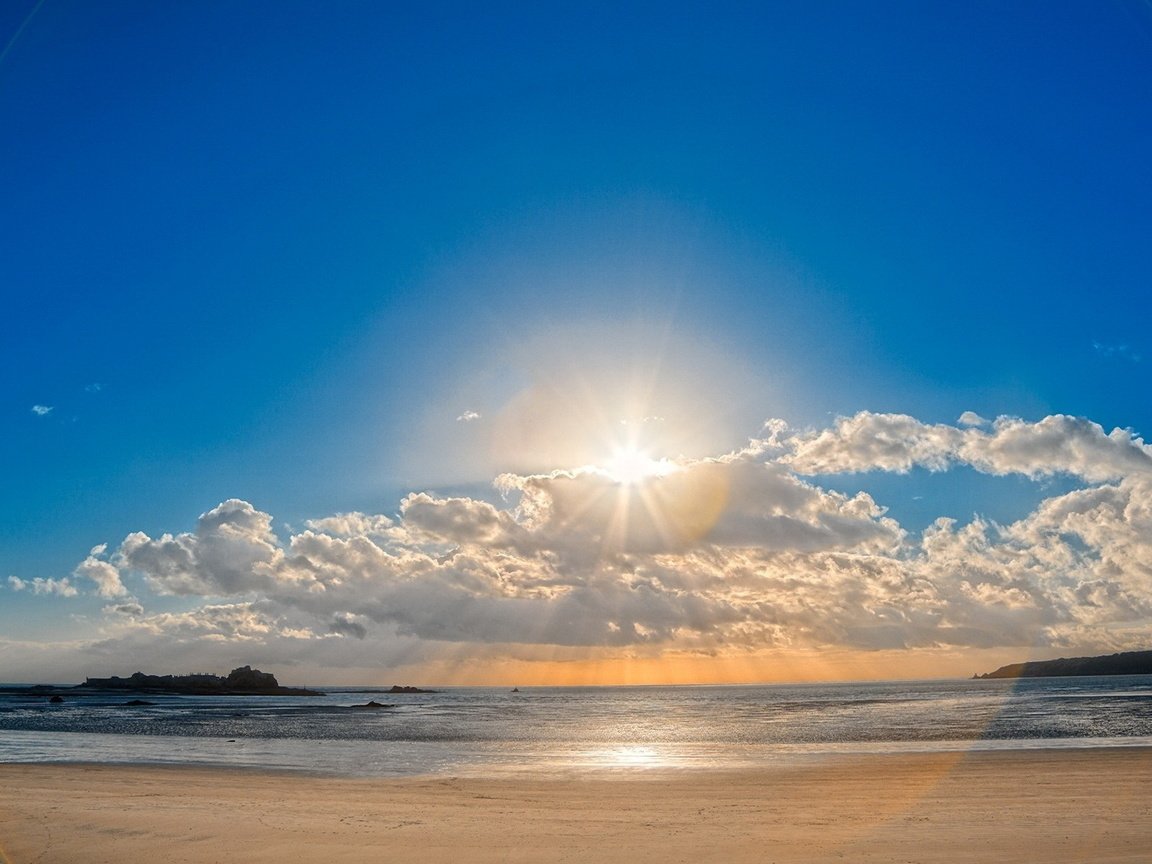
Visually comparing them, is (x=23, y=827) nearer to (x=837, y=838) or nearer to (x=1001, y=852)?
(x=837, y=838)

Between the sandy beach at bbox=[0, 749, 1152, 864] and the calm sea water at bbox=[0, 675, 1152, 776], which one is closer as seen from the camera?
the sandy beach at bbox=[0, 749, 1152, 864]

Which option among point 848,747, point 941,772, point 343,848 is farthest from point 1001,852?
point 848,747

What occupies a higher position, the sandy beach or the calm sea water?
the sandy beach

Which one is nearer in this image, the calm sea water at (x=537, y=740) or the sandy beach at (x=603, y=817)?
the sandy beach at (x=603, y=817)

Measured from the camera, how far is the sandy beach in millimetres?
16547

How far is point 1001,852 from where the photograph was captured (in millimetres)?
16203

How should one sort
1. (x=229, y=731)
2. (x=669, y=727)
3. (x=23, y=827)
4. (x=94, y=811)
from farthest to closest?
(x=669, y=727)
(x=229, y=731)
(x=94, y=811)
(x=23, y=827)

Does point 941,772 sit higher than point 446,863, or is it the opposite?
point 446,863

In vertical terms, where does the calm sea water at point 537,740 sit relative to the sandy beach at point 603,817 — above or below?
below

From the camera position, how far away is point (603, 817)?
21297 millimetres

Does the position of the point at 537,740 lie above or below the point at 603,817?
below

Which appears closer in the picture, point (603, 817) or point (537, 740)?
point (603, 817)

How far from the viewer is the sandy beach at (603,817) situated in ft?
54.3

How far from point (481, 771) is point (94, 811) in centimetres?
1678
